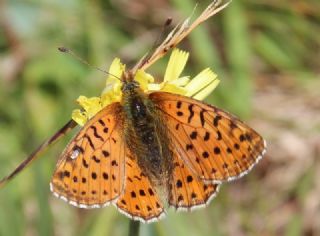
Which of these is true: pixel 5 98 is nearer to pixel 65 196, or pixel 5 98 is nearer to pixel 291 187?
pixel 291 187

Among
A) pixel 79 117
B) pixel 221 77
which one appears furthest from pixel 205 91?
pixel 221 77

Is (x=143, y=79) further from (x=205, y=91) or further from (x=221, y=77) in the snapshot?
(x=221, y=77)

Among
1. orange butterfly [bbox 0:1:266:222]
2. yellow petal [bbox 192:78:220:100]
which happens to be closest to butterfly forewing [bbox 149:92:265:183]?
orange butterfly [bbox 0:1:266:222]

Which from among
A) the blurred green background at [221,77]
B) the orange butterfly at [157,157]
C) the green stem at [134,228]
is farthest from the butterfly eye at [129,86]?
the blurred green background at [221,77]

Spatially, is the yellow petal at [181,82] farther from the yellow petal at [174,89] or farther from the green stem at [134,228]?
the green stem at [134,228]

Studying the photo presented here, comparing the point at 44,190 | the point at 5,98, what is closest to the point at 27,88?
the point at 5,98

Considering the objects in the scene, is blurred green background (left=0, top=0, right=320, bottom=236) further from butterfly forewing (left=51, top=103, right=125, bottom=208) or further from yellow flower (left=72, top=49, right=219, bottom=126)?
butterfly forewing (left=51, top=103, right=125, bottom=208)
